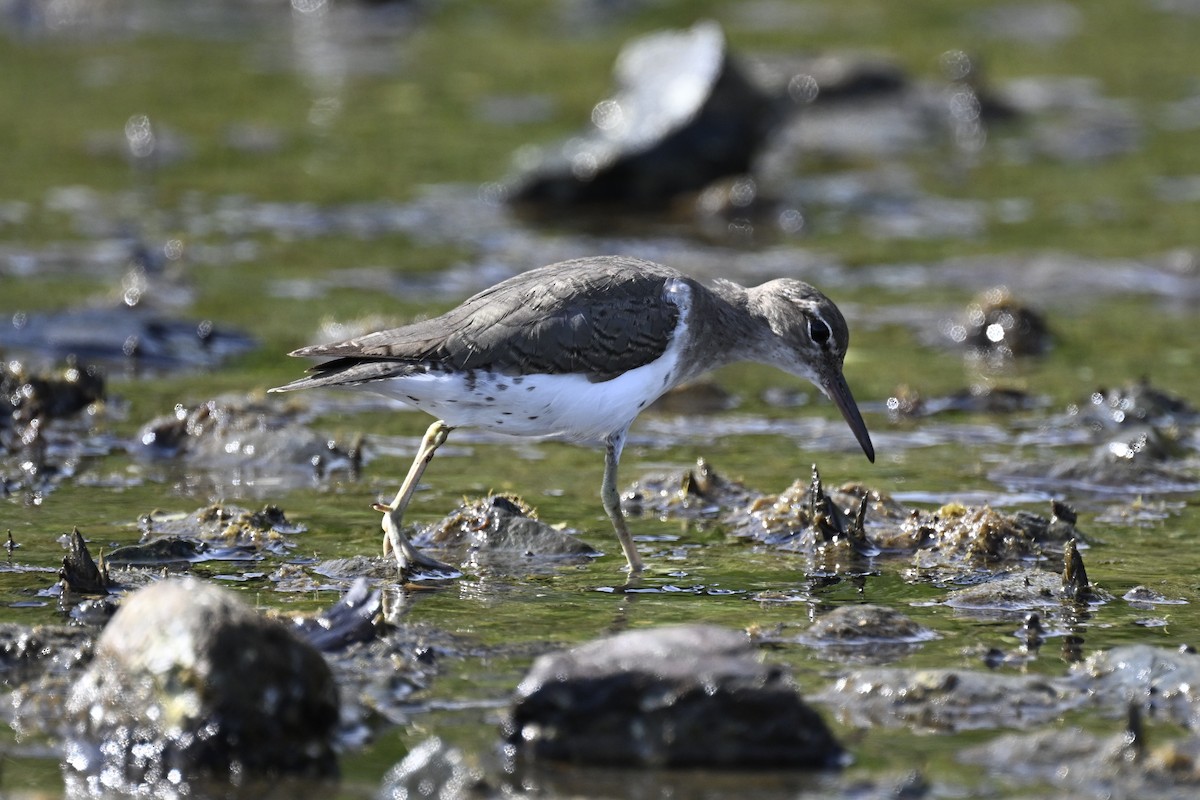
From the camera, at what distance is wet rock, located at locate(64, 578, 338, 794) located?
581cm

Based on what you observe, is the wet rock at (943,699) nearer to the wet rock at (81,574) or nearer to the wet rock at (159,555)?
the wet rock at (81,574)

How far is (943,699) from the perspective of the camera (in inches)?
255

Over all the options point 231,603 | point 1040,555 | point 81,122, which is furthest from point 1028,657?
point 81,122

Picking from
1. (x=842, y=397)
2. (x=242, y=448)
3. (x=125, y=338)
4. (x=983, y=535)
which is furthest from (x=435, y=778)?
(x=125, y=338)

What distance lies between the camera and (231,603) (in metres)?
5.96

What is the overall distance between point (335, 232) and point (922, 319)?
5794mm

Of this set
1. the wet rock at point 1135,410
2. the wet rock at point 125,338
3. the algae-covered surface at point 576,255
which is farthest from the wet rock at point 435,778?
the wet rock at point 125,338

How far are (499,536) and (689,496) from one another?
139 cm

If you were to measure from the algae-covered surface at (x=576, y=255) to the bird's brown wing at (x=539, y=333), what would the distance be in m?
1.01

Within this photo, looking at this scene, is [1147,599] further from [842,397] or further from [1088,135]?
[1088,135]

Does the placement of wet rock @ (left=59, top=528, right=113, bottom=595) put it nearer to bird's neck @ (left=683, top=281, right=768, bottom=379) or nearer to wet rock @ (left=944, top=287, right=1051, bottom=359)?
bird's neck @ (left=683, top=281, right=768, bottom=379)

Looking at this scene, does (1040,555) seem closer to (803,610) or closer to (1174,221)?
(803,610)

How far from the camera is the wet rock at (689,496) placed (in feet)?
31.5

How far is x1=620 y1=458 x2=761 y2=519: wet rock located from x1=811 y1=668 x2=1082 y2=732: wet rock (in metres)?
2.98
